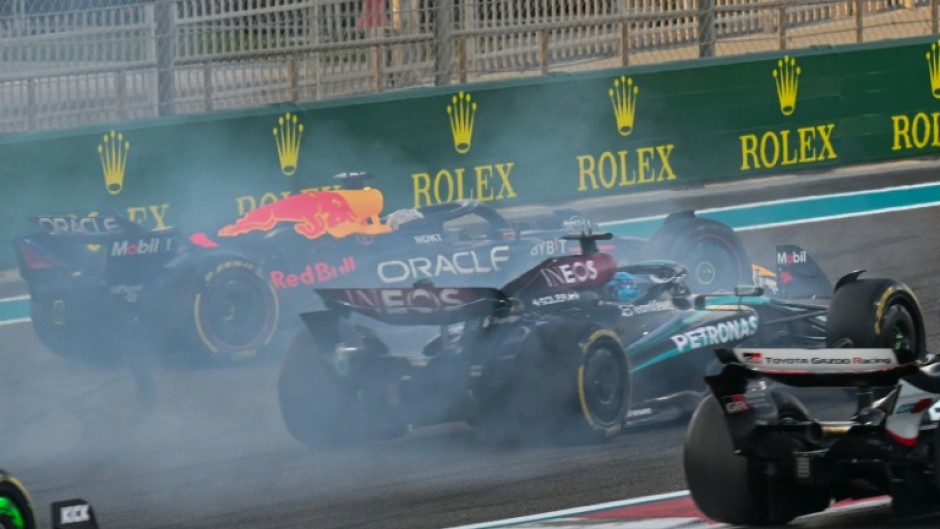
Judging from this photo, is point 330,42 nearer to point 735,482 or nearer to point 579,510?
point 579,510

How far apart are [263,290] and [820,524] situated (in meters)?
5.37

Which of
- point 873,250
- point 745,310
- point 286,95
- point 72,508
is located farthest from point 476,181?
point 72,508

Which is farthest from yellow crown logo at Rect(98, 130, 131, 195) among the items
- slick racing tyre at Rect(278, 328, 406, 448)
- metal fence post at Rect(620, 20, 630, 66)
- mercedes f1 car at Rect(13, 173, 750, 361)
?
slick racing tyre at Rect(278, 328, 406, 448)

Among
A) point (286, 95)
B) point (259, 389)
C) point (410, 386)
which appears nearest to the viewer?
point (410, 386)

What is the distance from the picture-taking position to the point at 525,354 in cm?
855

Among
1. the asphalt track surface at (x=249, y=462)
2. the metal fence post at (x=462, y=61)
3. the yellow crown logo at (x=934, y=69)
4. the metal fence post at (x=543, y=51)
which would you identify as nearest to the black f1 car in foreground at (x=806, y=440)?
the asphalt track surface at (x=249, y=462)

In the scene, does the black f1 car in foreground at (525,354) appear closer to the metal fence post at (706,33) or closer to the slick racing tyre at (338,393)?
the slick racing tyre at (338,393)

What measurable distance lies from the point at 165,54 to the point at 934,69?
8.41 meters

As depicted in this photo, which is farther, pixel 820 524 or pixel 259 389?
pixel 259 389

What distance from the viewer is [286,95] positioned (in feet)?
53.2

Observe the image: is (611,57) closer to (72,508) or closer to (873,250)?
(873,250)

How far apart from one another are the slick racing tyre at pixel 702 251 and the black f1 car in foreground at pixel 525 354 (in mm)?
1420

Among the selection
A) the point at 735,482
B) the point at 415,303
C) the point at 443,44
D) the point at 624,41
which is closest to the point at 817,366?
the point at 735,482

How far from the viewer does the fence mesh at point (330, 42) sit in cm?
1472
